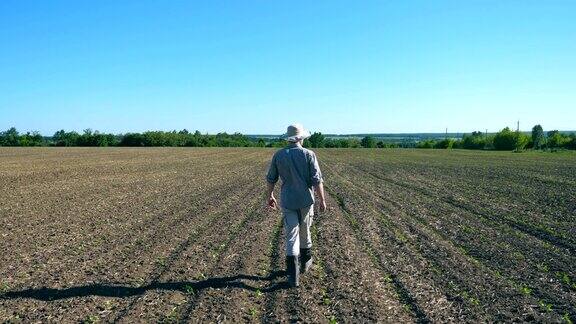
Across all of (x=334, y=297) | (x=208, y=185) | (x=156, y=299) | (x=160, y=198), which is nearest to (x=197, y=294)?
(x=156, y=299)

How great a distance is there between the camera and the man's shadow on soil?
6496mm

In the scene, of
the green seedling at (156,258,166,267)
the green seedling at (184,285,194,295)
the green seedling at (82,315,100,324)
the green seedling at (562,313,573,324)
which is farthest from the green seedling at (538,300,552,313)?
the green seedling at (156,258,166,267)

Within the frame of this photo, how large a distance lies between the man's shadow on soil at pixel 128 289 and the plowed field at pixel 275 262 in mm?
26

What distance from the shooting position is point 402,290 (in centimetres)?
670

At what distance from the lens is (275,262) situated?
26.8ft

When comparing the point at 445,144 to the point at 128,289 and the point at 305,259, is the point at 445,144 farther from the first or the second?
the point at 128,289

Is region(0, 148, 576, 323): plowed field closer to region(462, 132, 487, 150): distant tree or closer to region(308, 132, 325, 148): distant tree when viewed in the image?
region(462, 132, 487, 150): distant tree

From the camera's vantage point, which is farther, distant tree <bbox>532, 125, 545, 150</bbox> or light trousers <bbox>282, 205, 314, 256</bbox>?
distant tree <bbox>532, 125, 545, 150</bbox>

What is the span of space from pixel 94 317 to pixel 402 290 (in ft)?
13.3

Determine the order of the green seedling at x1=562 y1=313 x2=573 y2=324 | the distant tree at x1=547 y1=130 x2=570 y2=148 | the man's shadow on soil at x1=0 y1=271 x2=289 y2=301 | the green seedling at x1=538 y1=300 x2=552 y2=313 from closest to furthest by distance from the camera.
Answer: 1. the green seedling at x1=562 y1=313 x2=573 y2=324
2. the green seedling at x1=538 y1=300 x2=552 y2=313
3. the man's shadow on soil at x1=0 y1=271 x2=289 y2=301
4. the distant tree at x1=547 y1=130 x2=570 y2=148

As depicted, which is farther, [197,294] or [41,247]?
[41,247]

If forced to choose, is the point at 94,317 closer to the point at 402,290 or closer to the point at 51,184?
the point at 402,290

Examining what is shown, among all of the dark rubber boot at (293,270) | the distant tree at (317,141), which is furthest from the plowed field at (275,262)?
the distant tree at (317,141)

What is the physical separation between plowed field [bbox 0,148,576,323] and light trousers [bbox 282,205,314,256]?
59cm
